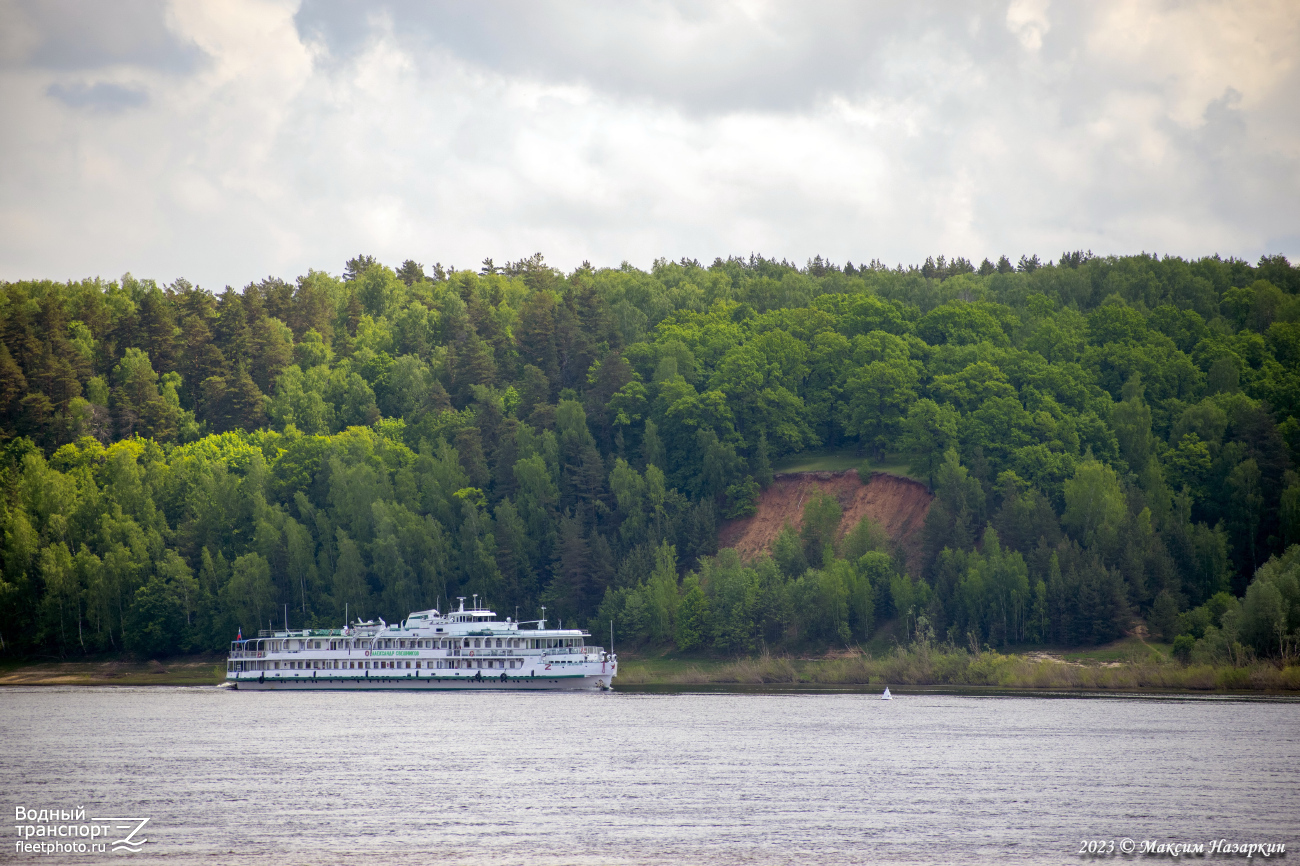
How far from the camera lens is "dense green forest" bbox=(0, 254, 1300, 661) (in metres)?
126

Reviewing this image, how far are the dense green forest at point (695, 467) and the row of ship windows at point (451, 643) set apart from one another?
27.3 ft

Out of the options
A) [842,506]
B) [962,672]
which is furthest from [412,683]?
[962,672]

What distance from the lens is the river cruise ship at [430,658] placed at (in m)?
124

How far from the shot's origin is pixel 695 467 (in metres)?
156

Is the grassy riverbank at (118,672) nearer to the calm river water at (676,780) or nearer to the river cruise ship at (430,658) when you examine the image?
the river cruise ship at (430,658)

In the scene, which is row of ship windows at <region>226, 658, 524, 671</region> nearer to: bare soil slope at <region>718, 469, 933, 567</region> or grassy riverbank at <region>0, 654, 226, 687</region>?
grassy riverbank at <region>0, 654, 226, 687</region>

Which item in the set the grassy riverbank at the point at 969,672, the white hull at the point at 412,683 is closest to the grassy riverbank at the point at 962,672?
the grassy riverbank at the point at 969,672

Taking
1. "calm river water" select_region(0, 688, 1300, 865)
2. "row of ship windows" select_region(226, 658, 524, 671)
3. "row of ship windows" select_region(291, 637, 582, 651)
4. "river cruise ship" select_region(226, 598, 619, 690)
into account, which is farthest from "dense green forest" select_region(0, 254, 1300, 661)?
"calm river water" select_region(0, 688, 1300, 865)

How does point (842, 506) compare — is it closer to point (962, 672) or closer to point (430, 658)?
point (962, 672)

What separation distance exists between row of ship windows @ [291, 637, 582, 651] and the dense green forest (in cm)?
831

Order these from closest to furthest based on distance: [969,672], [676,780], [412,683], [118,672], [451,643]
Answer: [676,780]
[969,672]
[451,643]
[412,683]
[118,672]

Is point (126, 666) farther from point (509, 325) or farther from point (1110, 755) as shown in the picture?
point (1110, 755)

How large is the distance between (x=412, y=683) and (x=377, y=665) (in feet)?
12.1

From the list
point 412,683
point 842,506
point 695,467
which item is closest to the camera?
point 412,683
